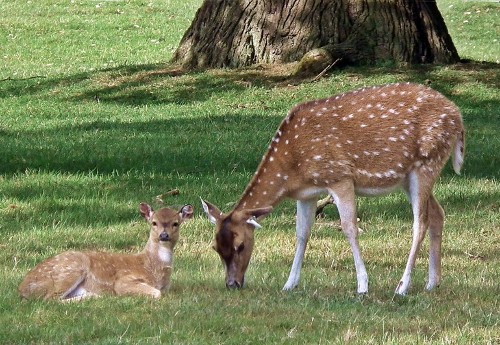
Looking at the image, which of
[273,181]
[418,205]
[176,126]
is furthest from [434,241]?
[176,126]

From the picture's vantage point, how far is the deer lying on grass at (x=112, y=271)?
8.03 metres

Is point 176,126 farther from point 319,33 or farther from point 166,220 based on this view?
point 166,220

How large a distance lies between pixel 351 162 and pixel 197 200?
157 inches

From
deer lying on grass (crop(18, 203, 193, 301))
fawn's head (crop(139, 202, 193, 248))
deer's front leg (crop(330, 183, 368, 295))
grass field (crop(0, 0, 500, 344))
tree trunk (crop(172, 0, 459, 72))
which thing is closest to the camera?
grass field (crop(0, 0, 500, 344))

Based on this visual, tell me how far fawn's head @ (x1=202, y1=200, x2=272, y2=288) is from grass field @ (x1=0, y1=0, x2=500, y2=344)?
0.63 feet

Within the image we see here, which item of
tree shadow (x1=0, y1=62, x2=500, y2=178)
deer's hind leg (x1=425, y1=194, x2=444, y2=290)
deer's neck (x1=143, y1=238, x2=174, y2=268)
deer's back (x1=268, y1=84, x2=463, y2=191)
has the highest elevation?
deer's back (x1=268, y1=84, x2=463, y2=191)

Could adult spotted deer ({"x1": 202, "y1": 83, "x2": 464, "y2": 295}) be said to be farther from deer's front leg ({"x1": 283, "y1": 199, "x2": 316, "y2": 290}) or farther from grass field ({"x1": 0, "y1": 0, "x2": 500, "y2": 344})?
grass field ({"x1": 0, "y1": 0, "x2": 500, "y2": 344})

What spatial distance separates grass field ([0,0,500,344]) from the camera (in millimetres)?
7422

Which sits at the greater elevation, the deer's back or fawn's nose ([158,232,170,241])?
the deer's back

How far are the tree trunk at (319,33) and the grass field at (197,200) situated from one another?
0.51 m

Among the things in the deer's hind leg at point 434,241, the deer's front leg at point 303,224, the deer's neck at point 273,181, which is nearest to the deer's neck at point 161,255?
the deer's neck at point 273,181

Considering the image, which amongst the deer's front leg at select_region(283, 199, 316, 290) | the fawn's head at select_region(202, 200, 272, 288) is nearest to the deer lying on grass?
the fawn's head at select_region(202, 200, 272, 288)

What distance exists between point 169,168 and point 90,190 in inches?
62.2

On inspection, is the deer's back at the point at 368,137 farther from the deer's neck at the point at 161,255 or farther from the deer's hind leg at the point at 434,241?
the deer's neck at the point at 161,255
